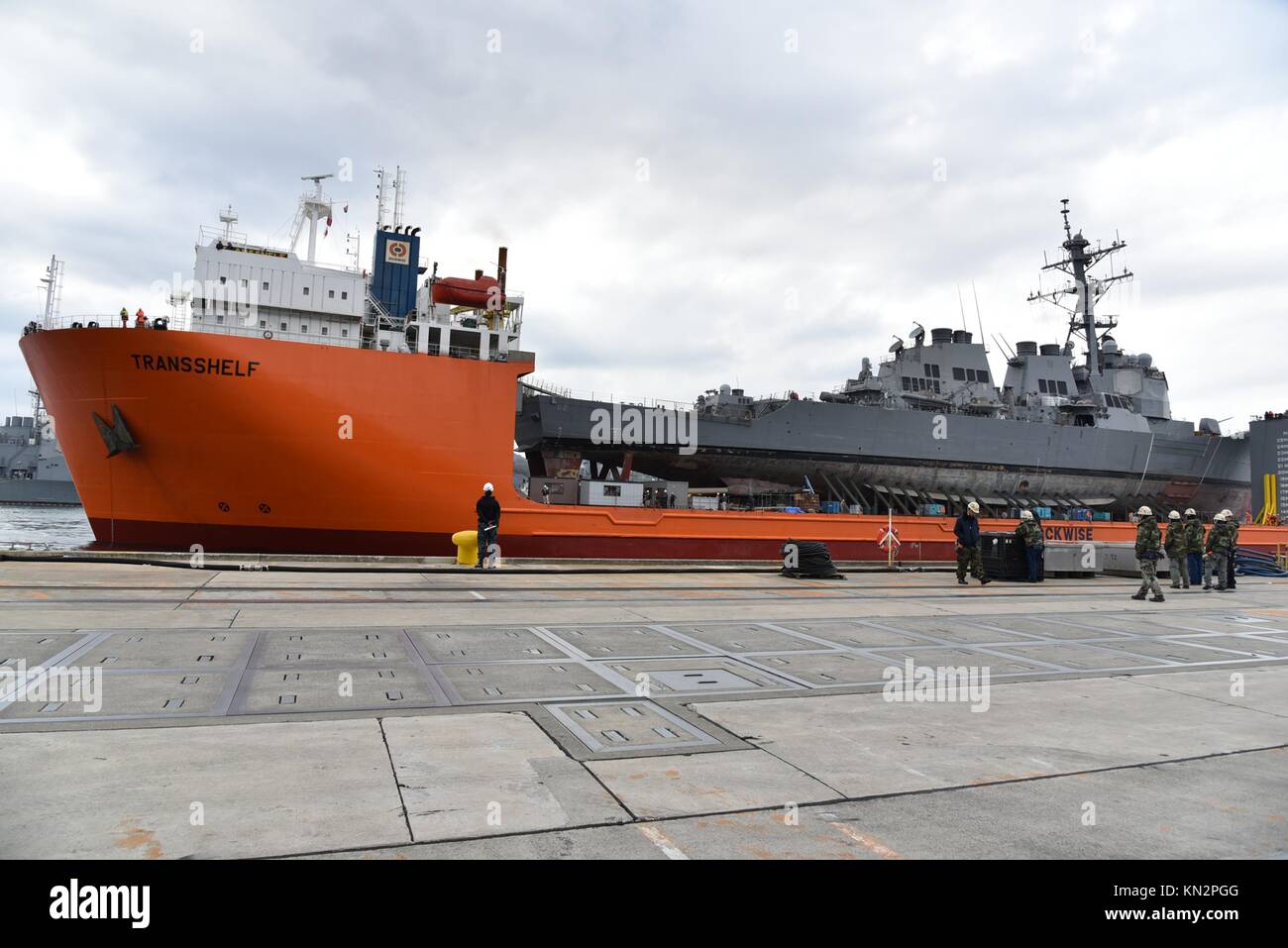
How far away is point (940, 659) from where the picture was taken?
7480 millimetres

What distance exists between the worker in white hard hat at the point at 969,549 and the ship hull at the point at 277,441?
1047cm

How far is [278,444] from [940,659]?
15.5 metres

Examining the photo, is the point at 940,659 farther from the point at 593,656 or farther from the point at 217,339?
the point at 217,339

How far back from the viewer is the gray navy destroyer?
85.8 ft

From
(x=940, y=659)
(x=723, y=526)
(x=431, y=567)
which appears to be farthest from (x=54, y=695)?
(x=723, y=526)

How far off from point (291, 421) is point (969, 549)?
50.9ft

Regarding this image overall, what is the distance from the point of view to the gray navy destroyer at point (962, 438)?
2614cm

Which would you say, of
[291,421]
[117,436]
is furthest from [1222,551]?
[117,436]

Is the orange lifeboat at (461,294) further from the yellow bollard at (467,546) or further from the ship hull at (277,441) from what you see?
the yellow bollard at (467,546)
